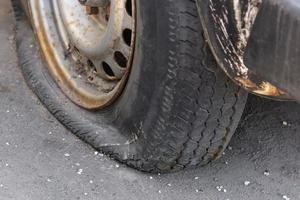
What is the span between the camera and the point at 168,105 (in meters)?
2.31

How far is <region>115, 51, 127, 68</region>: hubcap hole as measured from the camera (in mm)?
2621

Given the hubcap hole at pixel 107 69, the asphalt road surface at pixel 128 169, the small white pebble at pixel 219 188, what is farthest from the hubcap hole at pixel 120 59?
the small white pebble at pixel 219 188

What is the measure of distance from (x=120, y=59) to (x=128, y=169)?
16.9 inches

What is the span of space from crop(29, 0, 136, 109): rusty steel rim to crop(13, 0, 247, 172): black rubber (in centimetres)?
9

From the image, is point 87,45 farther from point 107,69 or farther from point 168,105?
point 168,105

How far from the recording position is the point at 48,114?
9.64 feet

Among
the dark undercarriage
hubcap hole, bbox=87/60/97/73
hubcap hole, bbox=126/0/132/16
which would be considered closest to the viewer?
the dark undercarriage

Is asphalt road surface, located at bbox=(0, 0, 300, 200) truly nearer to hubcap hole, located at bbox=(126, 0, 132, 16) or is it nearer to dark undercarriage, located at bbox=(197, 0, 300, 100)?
hubcap hole, located at bbox=(126, 0, 132, 16)

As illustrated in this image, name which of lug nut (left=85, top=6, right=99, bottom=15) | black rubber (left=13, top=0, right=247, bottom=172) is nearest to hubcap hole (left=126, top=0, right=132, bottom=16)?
black rubber (left=13, top=0, right=247, bottom=172)

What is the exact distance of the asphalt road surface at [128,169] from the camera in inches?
100

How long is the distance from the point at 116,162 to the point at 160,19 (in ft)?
2.36

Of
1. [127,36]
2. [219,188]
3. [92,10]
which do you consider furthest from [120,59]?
[219,188]

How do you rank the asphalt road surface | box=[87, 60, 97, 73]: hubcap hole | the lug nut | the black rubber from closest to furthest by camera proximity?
the black rubber < the asphalt road surface < the lug nut < box=[87, 60, 97, 73]: hubcap hole

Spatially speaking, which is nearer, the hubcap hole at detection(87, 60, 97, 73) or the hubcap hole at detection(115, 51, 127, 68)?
the hubcap hole at detection(115, 51, 127, 68)
